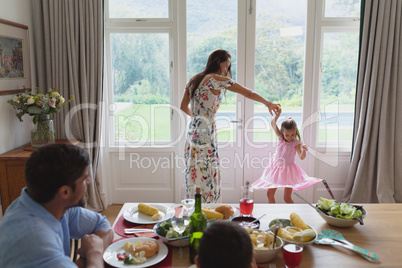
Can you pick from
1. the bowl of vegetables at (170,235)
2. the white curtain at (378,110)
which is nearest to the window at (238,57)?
the white curtain at (378,110)

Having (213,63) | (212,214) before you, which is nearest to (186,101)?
(213,63)

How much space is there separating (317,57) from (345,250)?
2.54m

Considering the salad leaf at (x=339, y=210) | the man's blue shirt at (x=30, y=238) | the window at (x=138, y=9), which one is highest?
the window at (x=138, y=9)

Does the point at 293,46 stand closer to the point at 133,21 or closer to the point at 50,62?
the point at 133,21

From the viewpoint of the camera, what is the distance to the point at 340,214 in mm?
Result: 1669

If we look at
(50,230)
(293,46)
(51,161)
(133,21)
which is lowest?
(50,230)

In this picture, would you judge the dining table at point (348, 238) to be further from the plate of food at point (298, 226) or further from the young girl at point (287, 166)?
the young girl at point (287, 166)

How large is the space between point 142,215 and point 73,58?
7.16ft

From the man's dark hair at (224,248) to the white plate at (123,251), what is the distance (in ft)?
1.39

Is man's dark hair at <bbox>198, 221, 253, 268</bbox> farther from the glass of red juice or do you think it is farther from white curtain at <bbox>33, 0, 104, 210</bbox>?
white curtain at <bbox>33, 0, 104, 210</bbox>

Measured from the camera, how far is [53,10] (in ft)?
11.0

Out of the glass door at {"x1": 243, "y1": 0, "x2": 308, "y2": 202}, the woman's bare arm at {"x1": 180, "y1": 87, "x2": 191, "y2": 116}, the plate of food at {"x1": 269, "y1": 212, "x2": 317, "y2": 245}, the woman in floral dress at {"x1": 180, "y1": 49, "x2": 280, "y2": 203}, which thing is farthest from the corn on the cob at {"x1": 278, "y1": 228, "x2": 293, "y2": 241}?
the glass door at {"x1": 243, "y1": 0, "x2": 308, "y2": 202}

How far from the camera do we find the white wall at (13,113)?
2961 millimetres

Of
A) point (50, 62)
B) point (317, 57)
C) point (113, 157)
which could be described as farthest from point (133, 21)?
point (317, 57)
